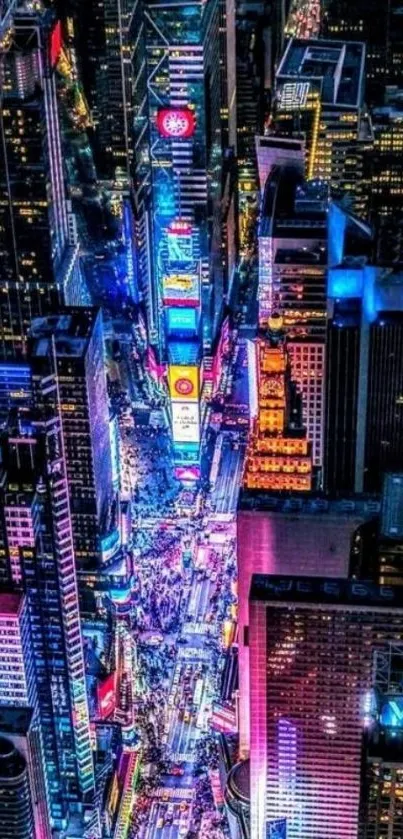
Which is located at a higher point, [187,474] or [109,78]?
[109,78]

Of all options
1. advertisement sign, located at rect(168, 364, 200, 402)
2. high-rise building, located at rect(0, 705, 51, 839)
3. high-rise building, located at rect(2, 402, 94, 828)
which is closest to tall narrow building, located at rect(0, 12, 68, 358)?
advertisement sign, located at rect(168, 364, 200, 402)

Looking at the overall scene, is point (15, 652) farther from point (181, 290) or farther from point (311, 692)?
point (181, 290)

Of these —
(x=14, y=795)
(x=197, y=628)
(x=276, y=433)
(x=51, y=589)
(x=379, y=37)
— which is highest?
(x=379, y=37)

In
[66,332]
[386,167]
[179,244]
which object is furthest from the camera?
[179,244]

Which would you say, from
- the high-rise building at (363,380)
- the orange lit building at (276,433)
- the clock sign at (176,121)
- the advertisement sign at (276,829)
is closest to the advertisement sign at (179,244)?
the clock sign at (176,121)

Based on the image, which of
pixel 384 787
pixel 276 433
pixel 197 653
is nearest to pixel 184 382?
pixel 197 653

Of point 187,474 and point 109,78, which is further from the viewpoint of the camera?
point 109,78
